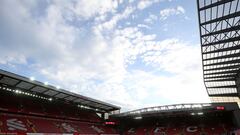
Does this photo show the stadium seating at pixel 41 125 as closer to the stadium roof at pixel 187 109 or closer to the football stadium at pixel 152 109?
the football stadium at pixel 152 109

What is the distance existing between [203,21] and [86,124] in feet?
100

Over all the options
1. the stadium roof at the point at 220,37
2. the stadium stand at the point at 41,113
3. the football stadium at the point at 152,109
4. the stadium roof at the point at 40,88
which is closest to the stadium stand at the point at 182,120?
the football stadium at the point at 152,109

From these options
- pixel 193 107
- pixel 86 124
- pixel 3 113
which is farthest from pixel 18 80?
pixel 193 107

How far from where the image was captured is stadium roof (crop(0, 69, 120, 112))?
28906 millimetres

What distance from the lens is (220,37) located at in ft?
91.7

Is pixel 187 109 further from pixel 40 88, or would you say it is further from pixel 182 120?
pixel 40 88

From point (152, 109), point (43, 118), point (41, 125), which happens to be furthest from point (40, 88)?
point (152, 109)

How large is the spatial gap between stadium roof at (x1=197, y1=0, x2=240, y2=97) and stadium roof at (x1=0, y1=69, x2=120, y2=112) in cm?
2294

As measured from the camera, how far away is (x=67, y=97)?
4000cm

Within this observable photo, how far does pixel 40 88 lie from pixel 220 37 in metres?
27.2

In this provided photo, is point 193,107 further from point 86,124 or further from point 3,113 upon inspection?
point 3,113

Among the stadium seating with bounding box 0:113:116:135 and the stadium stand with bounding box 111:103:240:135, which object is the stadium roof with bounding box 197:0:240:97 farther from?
the stadium seating with bounding box 0:113:116:135

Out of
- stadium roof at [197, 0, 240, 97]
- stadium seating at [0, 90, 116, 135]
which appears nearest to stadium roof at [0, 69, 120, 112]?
stadium seating at [0, 90, 116, 135]

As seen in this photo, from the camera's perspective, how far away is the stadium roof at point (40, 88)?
28906 millimetres
